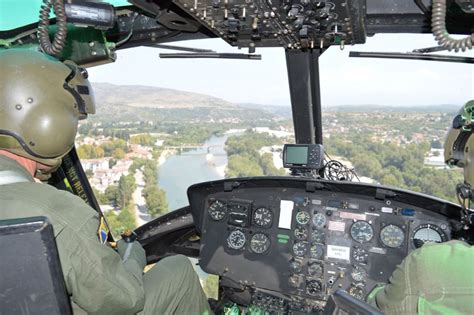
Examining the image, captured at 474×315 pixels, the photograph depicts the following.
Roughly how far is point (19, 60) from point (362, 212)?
2210 millimetres

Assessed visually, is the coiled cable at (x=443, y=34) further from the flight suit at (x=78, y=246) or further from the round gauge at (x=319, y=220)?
the round gauge at (x=319, y=220)

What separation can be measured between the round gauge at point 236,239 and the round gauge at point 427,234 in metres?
1.16

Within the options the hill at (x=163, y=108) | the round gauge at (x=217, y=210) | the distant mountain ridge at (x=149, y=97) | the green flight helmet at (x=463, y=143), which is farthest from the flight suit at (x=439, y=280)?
the distant mountain ridge at (x=149, y=97)

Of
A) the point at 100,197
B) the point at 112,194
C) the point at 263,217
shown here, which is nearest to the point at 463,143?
the point at 263,217

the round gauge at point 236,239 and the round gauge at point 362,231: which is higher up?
the round gauge at point 362,231

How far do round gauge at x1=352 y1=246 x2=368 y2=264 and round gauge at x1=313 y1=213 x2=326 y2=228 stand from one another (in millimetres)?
269

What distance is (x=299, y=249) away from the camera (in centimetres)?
299

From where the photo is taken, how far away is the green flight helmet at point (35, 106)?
1519 mm

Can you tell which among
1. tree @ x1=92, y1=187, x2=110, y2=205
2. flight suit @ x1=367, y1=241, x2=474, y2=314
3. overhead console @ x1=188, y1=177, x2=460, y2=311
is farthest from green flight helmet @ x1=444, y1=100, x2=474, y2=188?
tree @ x1=92, y1=187, x2=110, y2=205

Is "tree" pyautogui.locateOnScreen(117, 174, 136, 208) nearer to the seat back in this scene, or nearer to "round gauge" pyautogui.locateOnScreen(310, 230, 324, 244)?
"round gauge" pyautogui.locateOnScreen(310, 230, 324, 244)

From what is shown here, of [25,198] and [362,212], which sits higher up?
[25,198]

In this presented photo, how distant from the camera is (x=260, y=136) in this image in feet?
10.8

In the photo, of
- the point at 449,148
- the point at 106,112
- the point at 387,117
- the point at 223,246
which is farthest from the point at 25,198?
the point at 387,117

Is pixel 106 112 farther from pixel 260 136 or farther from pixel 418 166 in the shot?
pixel 418 166
